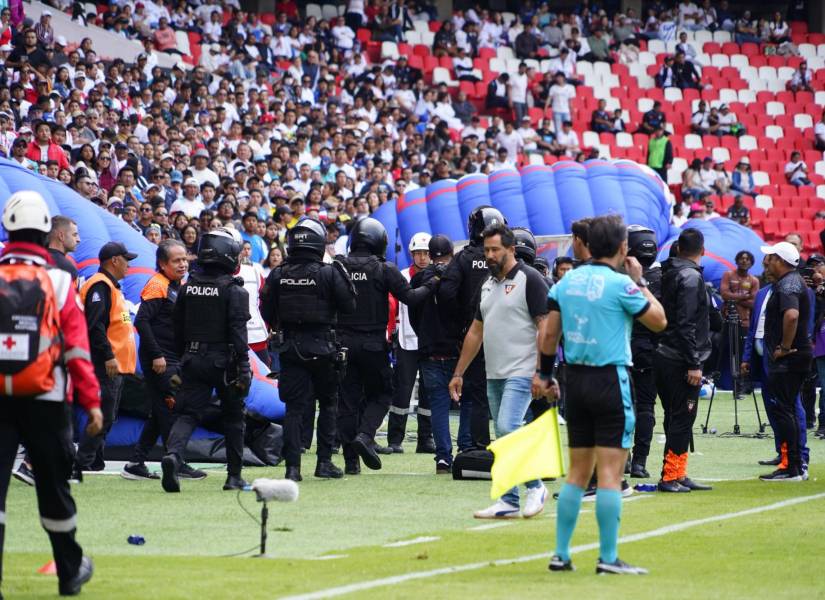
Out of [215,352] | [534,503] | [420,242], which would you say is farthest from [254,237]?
[534,503]

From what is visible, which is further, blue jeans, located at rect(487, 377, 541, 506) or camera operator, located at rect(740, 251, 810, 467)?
camera operator, located at rect(740, 251, 810, 467)

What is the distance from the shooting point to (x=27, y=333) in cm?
648

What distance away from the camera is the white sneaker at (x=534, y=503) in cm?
929

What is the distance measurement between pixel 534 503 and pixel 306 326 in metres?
2.61

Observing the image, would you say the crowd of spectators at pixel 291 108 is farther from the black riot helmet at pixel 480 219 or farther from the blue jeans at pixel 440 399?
the black riot helmet at pixel 480 219

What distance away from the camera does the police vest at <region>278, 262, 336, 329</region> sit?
36.4ft

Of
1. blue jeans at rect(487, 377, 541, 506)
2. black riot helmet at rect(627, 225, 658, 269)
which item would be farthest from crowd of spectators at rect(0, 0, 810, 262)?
blue jeans at rect(487, 377, 541, 506)

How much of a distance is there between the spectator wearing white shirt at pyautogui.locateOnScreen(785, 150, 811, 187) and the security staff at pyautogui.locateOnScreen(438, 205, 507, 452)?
22.8 metres

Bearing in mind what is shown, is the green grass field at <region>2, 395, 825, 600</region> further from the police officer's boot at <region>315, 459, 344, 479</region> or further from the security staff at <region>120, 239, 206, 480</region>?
the security staff at <region>120, 239, 206, 480</region>

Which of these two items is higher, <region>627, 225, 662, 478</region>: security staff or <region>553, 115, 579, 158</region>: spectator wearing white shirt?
<region>553, 115, 579, 158</region>: spectator wearing white shirt

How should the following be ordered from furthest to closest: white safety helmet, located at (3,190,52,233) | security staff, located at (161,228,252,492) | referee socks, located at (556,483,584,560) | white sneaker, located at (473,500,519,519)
A: security staff, located at (161,228,252,492) → white sneaker, located at (473,500,519,519) → referee socks, located at (556,483,584,560) → white safety helmet, located at (3,190,52,233)

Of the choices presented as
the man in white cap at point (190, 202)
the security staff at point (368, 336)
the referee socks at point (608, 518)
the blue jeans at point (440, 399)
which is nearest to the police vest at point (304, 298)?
the security staff at point (368, 336)

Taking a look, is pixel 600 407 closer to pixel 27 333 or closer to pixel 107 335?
pixel 27 333

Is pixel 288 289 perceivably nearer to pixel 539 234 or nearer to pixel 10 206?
pixel 10 206
